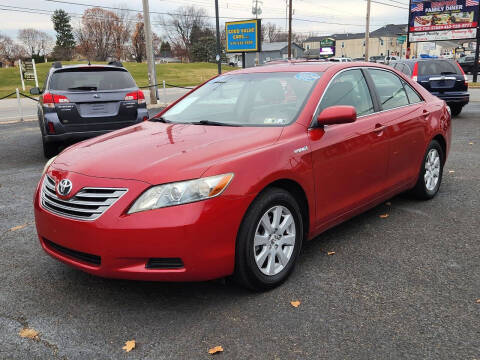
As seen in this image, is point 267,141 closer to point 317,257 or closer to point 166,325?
point 317,257

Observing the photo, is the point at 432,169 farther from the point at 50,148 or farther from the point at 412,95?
the point at 50,148

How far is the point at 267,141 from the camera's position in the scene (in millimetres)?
3240

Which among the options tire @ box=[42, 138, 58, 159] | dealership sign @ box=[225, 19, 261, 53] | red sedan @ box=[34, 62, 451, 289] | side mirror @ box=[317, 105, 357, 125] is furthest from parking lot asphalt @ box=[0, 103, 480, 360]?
dealership sign @ box=[225, 19, 261, 53]

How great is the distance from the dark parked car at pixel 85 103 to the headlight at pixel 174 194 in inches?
212

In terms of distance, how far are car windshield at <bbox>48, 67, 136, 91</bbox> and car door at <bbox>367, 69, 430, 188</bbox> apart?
504 cm

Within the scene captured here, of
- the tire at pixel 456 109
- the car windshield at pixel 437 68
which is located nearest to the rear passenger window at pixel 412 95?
the car windshield at pixel 437 68

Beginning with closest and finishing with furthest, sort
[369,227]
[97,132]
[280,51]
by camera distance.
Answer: [369,227]
[97,132]
[280,51]

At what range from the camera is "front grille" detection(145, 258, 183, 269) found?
2.79 m

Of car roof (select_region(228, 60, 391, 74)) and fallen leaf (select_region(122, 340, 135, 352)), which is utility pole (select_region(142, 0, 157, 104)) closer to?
car roof (select_region(228, 60, 391, 74))

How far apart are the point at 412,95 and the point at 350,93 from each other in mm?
1286

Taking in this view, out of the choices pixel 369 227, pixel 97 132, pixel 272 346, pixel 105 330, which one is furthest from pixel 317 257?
pixel 97 132

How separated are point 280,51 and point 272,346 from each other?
97.1 m

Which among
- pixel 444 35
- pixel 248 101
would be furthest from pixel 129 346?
pixel 444 35

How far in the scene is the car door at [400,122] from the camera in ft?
14.5
